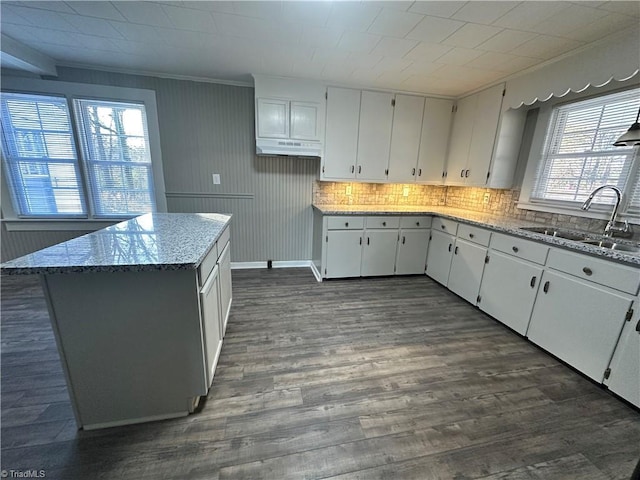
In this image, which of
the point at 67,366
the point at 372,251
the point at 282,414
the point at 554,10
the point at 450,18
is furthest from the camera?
the point at 372,251

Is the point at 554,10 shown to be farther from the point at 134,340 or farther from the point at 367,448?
the point at 134,340

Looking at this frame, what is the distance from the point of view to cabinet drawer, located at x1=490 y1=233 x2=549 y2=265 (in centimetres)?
204

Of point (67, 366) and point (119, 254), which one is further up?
point (119, 254)

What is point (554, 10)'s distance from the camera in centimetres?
160

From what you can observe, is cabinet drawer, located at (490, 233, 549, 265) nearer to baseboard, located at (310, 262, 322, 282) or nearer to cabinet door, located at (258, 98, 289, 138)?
baseboard, located at (310, 262, 322, 282)

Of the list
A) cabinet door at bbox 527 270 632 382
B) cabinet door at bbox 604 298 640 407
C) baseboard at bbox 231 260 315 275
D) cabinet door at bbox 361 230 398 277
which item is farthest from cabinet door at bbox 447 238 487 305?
baseboard at bbox 231 260 315 275

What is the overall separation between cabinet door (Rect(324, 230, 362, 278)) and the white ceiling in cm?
180

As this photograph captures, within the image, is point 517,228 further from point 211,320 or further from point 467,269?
point 211,320

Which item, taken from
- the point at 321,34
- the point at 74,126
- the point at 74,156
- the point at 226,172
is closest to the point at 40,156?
the point at 74,156

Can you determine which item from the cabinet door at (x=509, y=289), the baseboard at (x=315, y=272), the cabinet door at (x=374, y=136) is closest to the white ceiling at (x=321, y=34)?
the cabinet door at (x=374, y=136)

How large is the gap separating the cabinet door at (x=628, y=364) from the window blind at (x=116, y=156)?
4.54 m

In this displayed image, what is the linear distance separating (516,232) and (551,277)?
431 mm

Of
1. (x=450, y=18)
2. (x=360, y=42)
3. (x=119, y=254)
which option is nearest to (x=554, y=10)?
(x=450, y=18)

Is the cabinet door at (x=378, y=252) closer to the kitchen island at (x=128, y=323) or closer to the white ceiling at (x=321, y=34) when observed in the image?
the white ceiling at (x=321, y=34)
